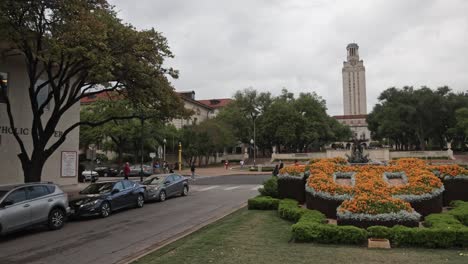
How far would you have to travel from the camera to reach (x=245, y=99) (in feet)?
269

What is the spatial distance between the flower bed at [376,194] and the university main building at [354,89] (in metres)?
143

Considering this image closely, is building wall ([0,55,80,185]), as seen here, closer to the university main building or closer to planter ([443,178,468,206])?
planter ([443,178,468,206])

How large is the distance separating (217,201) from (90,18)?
1006cm

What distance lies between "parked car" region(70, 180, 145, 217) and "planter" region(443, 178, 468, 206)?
12.6 meters

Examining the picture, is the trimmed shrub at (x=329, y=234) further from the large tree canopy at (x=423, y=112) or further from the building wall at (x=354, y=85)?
the building wall at (x=354, y=85)

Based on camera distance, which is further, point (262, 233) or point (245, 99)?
point (245, 99)

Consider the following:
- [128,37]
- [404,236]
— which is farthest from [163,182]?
[404,236]

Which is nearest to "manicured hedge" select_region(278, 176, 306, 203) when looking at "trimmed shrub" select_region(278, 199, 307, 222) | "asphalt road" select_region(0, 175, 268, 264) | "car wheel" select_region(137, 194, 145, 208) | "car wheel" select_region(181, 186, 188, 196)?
"trimmed shrub" select_region(278, 199, 307, 222)

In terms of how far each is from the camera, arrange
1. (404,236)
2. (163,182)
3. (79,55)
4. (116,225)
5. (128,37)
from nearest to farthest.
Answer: (404,236) < (116,225) < (79,55) < (128,37) < (163,182)

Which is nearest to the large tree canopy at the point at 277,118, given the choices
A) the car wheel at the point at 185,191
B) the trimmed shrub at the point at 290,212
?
the car wheel at the point at 185,191

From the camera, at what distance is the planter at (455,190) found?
15815mm

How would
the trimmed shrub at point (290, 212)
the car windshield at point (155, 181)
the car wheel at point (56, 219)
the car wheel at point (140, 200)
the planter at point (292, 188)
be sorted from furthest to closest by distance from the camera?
the car windshield at point (155, 181)
the car wheel at point (140, 200)
the planter at point (292, 188)
the car wheel at point (56, 219)
the trimmed shrub at point (290, 212)

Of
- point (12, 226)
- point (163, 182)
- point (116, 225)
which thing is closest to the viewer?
Answer: point (12, 226)

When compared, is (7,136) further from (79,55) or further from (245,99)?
(245,99)
